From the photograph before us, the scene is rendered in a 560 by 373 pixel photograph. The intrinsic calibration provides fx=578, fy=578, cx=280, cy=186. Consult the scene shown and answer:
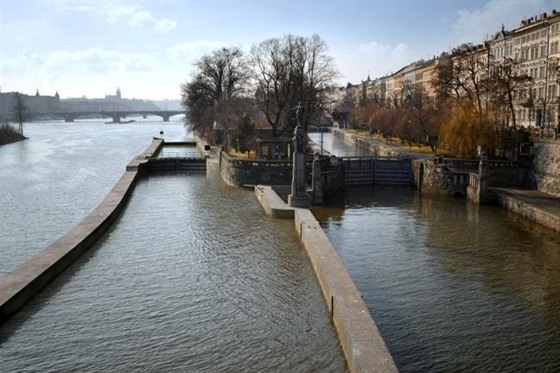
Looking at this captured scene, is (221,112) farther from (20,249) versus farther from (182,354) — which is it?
(182,354)

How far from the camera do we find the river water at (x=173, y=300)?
12836mm

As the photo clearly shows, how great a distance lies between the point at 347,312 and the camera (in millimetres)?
13789

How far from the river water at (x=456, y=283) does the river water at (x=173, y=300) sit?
233 centimetres

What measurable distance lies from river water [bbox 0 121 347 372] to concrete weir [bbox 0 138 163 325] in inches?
11.6

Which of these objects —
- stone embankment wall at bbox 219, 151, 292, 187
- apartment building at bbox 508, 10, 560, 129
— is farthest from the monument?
apartment building at bbox 508, 10, 560, 129

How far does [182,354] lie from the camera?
13.0 meters

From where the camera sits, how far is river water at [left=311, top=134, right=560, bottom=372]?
14141 mm

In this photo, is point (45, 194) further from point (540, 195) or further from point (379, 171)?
point (540, 195)

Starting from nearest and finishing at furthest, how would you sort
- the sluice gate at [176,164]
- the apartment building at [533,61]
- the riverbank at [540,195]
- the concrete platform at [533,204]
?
the concrete platform at [533,204]
the riverbank at [540,195]
the sluice gate at [176,164]
the apartment building at [533,61]

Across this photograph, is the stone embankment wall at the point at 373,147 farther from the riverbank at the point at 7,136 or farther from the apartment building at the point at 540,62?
the riverbank at the point at 7,136

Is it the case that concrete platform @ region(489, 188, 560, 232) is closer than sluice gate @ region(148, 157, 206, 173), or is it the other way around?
concrete platform @ region(489, 188, 560, 232)

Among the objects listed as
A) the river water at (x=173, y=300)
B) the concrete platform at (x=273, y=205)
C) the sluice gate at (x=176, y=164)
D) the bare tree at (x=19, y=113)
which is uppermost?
the bare tree at (x=19, y=113)

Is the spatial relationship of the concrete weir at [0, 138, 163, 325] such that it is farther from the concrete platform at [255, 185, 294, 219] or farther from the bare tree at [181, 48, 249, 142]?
the bare tree at [181, 48, 249, 142]

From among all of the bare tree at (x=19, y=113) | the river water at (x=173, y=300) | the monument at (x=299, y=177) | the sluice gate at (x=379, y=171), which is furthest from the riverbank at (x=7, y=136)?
the monument at (x=299, y=177)
